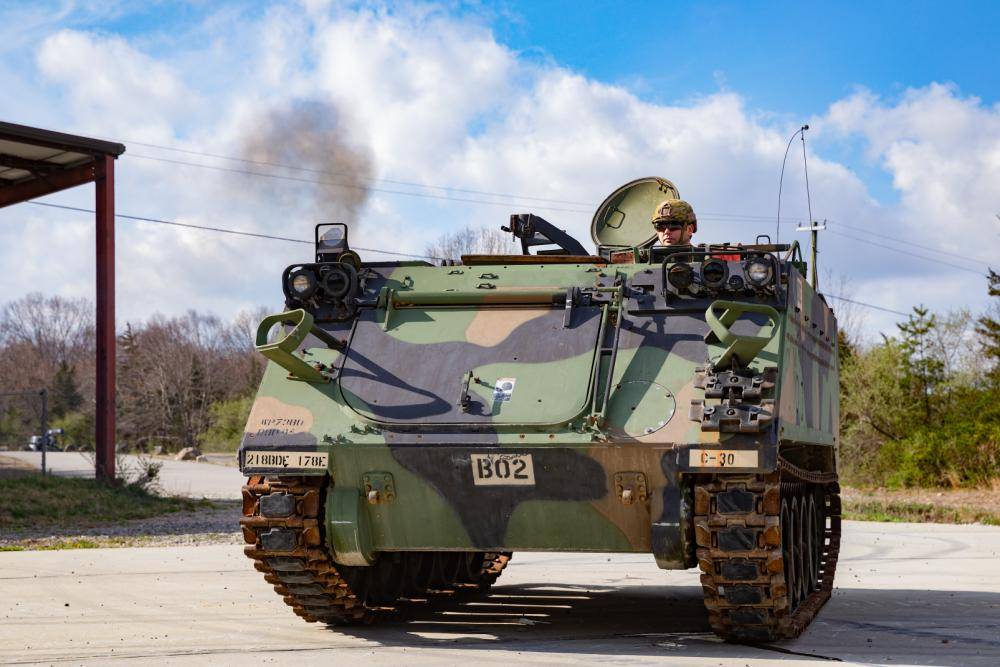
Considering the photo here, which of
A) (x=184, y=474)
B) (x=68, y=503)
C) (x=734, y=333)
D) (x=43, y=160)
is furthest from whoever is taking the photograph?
(x=184, y=474)

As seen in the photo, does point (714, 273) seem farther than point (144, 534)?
No

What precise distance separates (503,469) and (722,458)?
133 cm

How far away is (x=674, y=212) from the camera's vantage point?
10.5 meters

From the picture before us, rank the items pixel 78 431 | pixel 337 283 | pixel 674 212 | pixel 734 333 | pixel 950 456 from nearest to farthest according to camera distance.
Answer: pixel 734 333, pixel 337 283, pixel 674 212, pixel 950 456, pixel 78 431

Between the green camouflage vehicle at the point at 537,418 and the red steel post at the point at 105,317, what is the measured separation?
1309 cm

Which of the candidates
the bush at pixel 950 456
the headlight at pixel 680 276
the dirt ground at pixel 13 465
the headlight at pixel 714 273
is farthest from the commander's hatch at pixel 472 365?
the bush at pixel 950 456

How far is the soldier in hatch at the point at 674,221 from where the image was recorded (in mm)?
10477

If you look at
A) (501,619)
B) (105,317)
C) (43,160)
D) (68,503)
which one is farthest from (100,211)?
(501,619)

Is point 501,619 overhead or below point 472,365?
below

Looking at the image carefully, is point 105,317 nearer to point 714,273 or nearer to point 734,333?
point 714,273

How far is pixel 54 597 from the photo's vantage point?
36.5ft

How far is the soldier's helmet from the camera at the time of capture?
10.5 meters

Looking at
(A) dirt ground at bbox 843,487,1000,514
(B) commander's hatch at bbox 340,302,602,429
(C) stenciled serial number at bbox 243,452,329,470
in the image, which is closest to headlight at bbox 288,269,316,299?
(B) commander's hatch at bbox 340,302,602,429

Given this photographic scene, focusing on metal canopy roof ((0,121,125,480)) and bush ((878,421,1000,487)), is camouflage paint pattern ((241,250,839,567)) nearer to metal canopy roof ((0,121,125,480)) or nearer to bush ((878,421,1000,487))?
metal canopy roof ((0,121,125,480))
